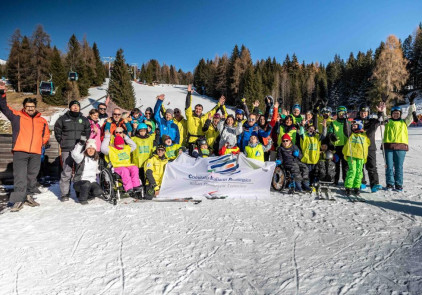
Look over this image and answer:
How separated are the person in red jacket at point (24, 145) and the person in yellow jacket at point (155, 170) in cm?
219

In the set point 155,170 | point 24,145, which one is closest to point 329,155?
point 155,170

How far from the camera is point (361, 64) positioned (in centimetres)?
4862

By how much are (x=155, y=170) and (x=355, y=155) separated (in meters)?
4.52

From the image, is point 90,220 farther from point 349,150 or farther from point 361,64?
point 361,64

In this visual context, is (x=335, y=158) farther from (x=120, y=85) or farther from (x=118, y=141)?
(x=120, y=85)

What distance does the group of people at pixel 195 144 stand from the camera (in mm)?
A: 4945

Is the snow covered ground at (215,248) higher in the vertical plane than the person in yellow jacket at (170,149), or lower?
lower

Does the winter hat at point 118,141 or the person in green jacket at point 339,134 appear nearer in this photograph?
the winter hat at point 118,141

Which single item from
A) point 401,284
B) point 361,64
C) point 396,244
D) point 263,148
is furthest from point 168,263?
point 361,64

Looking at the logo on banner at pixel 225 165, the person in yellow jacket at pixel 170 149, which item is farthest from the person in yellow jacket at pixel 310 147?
the person in yellow jacket at pixel 170 149

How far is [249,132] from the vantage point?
6.39 m

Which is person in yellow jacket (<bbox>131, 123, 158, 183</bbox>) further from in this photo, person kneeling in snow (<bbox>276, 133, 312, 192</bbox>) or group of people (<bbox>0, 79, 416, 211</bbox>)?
person kneeling in snow (<bbox>276, 133, 312, 192</bbox>)

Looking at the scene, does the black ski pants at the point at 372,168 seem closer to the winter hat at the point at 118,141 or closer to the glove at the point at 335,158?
the glove at the point at 335,158

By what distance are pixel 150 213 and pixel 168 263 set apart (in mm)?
1689
